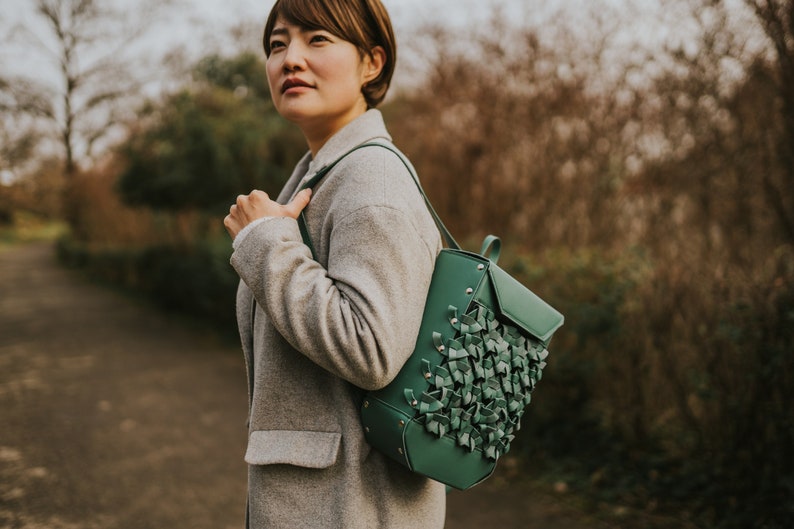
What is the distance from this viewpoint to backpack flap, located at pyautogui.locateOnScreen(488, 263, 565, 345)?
4.11 ft

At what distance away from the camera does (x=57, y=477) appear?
4301 millimetres

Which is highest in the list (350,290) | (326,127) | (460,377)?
(326,127)

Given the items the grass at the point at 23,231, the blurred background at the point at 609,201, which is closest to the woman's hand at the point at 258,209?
the blurred background at the point at 609,201

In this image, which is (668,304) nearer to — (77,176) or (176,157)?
(176,157)

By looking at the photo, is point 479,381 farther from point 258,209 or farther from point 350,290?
point 258,209

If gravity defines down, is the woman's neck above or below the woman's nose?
below

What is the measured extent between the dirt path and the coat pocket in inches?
108

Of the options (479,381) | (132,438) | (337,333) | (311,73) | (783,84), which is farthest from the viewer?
(132,438)

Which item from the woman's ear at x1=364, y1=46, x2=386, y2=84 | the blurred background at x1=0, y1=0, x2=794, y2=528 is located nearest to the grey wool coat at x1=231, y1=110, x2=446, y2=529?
the woman's ear at x1=364, y1=46, x2=386, y2=84

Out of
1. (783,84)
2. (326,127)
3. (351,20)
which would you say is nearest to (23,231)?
(783,84)

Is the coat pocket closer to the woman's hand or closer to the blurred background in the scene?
the woman's hand

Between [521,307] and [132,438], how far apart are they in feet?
15.4

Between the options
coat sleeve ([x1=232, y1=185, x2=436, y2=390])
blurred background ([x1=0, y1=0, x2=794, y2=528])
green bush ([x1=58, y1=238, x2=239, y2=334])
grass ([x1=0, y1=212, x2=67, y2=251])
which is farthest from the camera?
grass ([x1=0, y1=212, x2=67, y2=251])

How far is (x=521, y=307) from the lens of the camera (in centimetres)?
129
